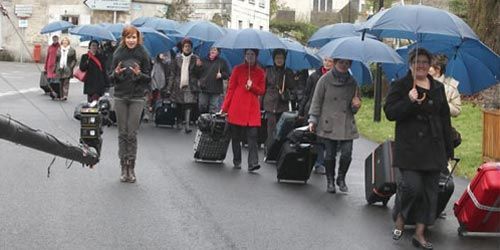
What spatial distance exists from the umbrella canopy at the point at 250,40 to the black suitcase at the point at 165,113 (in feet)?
17.8

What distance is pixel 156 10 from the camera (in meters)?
44.9

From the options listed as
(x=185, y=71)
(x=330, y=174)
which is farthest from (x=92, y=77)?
(x=330, y=174)

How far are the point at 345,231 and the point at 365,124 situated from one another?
13461 millimetres

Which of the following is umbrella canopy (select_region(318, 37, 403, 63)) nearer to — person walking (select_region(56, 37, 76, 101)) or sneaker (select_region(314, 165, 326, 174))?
sneaker (select_region(314, 165, 326, 174))

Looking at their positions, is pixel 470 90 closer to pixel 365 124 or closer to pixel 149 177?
pixel 149 177

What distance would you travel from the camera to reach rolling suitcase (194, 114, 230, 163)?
1248 cm

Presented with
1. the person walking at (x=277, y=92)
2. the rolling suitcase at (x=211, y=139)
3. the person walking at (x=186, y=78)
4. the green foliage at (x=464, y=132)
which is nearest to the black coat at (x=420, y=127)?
the rolling suitcase at (x=211, y=139)

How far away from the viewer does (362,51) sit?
31.8 feet

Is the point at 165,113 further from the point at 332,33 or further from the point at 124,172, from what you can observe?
the point at 124,172

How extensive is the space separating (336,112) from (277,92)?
3.22 metres

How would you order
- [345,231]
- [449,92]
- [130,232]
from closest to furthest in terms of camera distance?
[130,232] → [345,231] → [449,92]

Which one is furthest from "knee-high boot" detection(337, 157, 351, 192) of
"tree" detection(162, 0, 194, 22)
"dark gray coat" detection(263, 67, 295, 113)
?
"tree" detection(162, 0, 194, 22)

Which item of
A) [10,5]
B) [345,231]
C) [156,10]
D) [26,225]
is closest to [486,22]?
[345,231]

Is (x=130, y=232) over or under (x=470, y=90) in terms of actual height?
under
